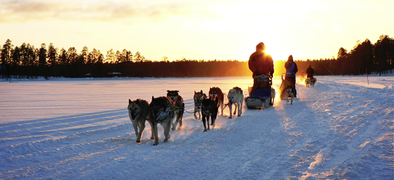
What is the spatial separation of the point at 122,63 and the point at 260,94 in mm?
121877

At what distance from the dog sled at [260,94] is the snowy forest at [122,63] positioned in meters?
51.2

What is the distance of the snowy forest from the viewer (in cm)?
8501

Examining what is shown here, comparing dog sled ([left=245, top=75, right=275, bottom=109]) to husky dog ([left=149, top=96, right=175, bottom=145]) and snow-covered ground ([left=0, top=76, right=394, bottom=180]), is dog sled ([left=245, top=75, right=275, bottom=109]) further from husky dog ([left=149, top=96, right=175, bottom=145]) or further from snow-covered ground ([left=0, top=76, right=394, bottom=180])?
husky dog ([left=149, top=96, right=175, bottom=145])

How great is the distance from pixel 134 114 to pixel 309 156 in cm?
348

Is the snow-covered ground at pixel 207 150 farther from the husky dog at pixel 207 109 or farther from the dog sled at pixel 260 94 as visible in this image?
the dog sled at pixel 260 94

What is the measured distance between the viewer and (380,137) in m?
6.12

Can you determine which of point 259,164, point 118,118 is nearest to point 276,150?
point 259,164

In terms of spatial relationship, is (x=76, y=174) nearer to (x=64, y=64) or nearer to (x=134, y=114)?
(x=134, y=114)

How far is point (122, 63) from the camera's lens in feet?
420

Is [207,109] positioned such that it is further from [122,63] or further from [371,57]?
[122,63]

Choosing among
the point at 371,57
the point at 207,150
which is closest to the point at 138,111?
the point at 207,150

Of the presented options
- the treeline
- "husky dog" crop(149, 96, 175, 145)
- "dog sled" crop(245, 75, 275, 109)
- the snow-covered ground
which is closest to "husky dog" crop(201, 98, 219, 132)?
the snow-covered ground

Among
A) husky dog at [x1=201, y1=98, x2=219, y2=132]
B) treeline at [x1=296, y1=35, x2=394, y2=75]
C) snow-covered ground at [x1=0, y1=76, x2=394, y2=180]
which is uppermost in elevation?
treeline at [x1=296, y1=35, x2=394, y2=75]

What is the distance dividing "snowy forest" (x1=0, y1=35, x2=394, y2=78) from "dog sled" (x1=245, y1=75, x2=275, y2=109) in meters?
51.2
